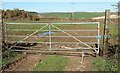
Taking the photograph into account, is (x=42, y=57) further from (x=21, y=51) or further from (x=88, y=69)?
(x=88, y=69)

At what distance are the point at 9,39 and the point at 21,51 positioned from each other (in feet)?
3.19

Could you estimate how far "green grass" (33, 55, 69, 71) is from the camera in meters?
7.76

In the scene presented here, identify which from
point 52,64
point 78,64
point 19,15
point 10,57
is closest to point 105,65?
point 78,64

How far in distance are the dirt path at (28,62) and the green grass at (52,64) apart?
0.82 feet

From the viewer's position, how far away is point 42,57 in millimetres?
9539

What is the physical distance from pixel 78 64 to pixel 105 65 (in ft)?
3.12

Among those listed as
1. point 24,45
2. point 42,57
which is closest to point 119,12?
point 42,57

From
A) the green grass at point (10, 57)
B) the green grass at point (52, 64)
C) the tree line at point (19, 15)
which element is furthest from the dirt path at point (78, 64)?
the tree line at point (19, 15)

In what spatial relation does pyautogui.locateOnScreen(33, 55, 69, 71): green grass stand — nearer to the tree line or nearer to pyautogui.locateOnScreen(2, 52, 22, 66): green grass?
pyautogui.locateOnScreen(2, 52, 22, 66): green grass

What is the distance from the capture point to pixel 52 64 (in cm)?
822

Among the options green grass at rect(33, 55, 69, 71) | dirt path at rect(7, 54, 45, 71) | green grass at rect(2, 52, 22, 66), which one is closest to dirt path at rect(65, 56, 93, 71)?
green grass at rect(33, 55, 69, 71)

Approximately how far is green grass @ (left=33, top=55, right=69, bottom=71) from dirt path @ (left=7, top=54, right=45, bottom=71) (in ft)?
0.82

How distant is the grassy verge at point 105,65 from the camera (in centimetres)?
770

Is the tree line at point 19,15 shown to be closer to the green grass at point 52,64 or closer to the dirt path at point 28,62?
the dirt path at point 28,62
